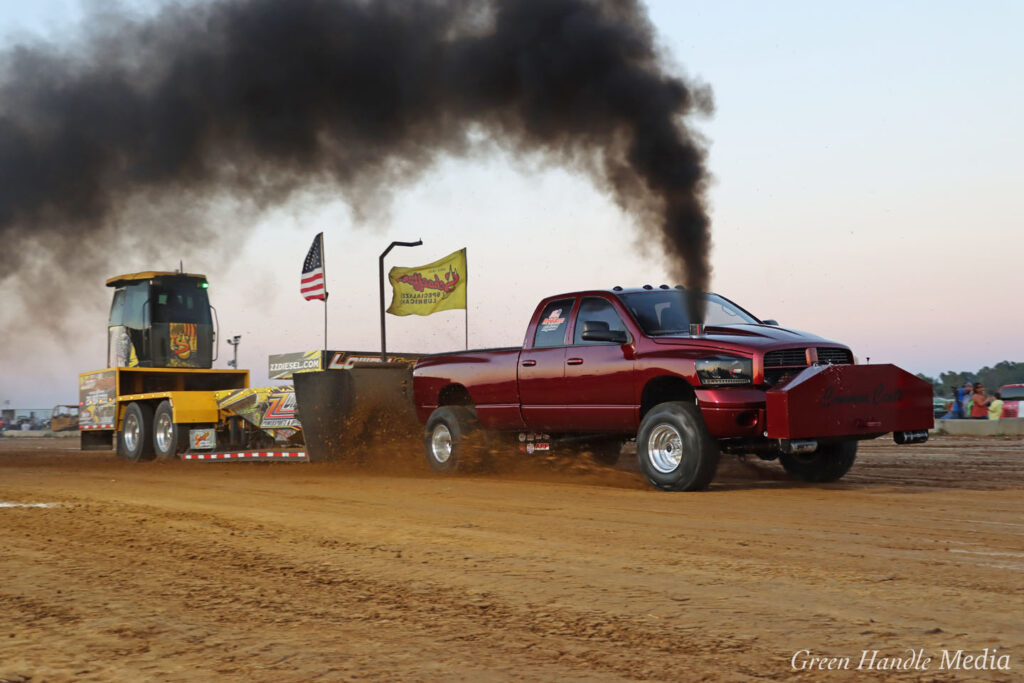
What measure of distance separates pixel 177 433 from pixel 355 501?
8.76 meters

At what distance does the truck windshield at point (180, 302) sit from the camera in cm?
1895

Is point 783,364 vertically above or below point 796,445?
above

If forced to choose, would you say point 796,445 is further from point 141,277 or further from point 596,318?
point 141,277

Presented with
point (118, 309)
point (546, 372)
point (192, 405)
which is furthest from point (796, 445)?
point (118, 309)

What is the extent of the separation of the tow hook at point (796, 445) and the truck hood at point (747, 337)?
92 cm

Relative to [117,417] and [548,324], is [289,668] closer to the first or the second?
[548,324]

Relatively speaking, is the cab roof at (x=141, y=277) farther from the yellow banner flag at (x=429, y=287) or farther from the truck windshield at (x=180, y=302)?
the yellow banner flag at (x=429, y=287)

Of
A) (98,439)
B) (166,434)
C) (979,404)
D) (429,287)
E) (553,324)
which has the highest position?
(429,287)

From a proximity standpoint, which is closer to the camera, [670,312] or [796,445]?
[796,445]

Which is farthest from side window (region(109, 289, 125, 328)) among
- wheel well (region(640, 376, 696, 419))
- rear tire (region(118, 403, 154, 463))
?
wheel well (region(640, 376, 696, 419))

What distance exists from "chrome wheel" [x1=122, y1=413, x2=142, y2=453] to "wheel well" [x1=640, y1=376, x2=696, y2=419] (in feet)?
35.8

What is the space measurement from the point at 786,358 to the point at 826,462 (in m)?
2.06

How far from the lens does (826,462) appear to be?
11.4 meters

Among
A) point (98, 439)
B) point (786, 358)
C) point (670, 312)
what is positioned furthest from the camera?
point (98, 439)
